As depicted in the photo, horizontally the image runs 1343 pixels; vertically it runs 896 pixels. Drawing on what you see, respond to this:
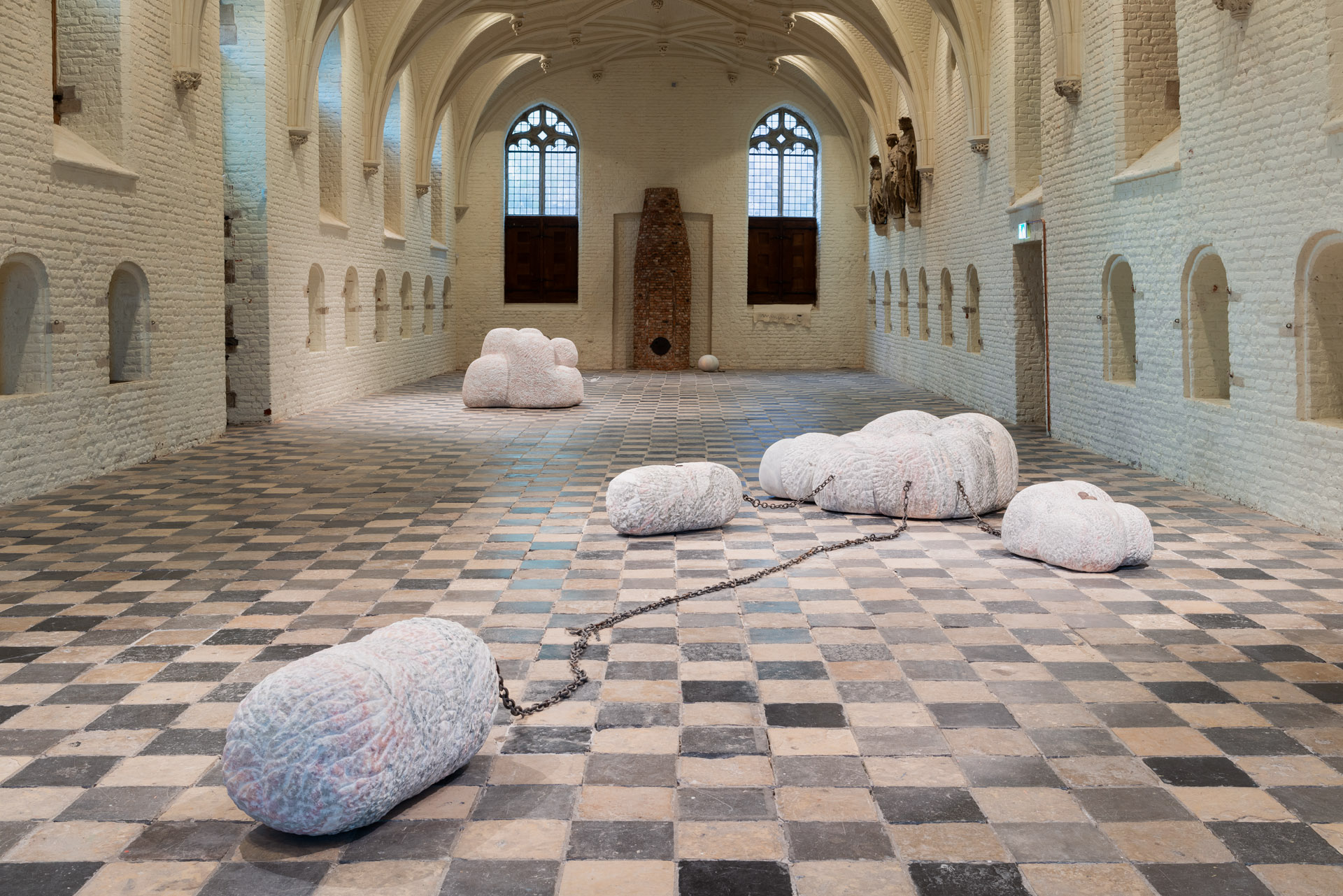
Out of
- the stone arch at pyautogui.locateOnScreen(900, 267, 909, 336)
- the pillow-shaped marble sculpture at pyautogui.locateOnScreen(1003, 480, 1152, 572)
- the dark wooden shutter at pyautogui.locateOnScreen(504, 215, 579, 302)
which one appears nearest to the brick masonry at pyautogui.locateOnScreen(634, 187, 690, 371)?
the dark wooden shutter at pyautogui.locateOnScreen(504, 215, 579, 302)

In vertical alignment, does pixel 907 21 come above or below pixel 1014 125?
above

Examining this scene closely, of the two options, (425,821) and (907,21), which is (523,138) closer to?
(907,21)

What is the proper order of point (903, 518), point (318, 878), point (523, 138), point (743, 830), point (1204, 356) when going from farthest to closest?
point (523, 138), point (1204, 356), point (903, 518), point (743, 830), point (318, 878)

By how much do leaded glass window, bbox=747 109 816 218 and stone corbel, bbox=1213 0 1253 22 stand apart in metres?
21.7

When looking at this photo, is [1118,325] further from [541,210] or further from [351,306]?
[541,210]

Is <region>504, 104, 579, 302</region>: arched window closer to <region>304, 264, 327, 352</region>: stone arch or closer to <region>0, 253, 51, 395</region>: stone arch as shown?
<region>304, 264, 327, 352</region>: stone arch

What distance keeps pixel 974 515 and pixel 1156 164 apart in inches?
191

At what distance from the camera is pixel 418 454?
1327 cm

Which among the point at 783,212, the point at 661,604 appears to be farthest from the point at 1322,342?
the point at 783,212

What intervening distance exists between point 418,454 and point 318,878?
9.99 metres

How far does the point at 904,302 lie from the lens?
25.9 meters

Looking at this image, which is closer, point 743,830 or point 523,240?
point 743,830

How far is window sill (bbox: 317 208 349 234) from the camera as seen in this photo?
1861 centimetres

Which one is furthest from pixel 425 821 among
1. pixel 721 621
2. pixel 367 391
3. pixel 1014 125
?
pixel 367 391
